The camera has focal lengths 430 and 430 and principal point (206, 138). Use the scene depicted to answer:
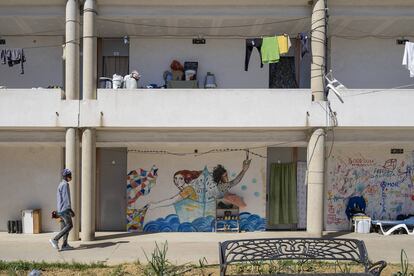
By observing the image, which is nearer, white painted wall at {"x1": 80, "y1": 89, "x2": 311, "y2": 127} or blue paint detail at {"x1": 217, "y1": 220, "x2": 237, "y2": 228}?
white painted wall at {"x1": 80, "y1": 89, "x2": 311, "y2": 127}

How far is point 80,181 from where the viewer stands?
38.2 feet

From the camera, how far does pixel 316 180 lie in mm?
11586

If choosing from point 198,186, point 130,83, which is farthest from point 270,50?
point 198,186

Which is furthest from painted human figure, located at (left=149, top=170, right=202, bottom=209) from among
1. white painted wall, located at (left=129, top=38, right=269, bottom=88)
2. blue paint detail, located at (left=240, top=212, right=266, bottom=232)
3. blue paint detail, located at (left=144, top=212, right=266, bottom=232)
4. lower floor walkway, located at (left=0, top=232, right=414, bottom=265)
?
white painted wall, located at (left=129, top=38, right=269, bottom=88)

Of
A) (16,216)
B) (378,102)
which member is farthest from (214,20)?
(16,216)

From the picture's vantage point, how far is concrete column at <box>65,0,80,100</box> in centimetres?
1122

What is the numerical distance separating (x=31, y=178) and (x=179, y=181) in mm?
4434

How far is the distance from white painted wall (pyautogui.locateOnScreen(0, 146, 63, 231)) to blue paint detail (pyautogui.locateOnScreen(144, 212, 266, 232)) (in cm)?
309

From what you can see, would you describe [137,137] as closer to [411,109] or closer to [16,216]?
[16,216]

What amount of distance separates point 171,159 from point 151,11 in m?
4.37

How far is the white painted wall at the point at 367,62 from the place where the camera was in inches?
529

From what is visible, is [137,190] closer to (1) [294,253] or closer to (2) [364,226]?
(2) [364,226]

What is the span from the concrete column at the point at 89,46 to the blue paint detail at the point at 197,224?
4361 millimetres

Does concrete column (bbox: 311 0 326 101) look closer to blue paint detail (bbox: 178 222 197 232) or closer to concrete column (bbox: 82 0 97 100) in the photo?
blue paint detail (bbox: 178 222 197 232)
